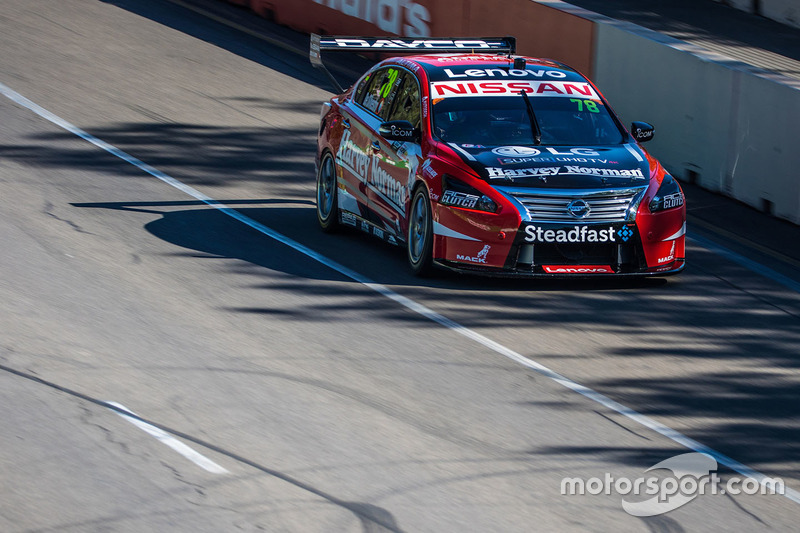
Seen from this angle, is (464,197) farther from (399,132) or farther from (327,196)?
(327,196)

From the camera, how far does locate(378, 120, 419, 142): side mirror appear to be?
1130 centimetres

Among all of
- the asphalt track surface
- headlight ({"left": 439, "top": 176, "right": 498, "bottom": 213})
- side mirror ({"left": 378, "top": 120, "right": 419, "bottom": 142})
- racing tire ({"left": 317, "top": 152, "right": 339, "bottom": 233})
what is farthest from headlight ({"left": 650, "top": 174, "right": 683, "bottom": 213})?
racing tire ({"left": 317, "top": 152, "right": 339, "bottom": 233})

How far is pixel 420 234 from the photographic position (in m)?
11.0

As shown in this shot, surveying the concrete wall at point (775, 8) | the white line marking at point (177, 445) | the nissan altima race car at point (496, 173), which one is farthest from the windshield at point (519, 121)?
the concrete wall at point (775, 8)

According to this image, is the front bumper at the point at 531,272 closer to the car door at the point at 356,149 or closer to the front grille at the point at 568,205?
the front grille at the point at 568,205

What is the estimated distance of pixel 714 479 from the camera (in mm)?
6852

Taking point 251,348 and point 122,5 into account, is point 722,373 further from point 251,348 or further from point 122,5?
point 122,5

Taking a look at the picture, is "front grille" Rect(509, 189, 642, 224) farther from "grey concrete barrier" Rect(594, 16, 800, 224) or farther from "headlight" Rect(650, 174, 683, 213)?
"grey concrete barrier" Rect(594, 16, 800, 224)

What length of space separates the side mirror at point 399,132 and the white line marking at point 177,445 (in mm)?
4348

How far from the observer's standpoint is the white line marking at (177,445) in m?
6.78

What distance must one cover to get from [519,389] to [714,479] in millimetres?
1714

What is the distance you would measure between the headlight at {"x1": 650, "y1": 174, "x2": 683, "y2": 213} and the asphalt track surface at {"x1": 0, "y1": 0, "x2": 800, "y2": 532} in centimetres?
69

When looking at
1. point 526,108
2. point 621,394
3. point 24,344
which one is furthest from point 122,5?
point 621,394

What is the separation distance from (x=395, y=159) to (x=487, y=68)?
1.30 m
